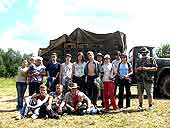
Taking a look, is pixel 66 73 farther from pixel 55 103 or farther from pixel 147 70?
pixel 147 70

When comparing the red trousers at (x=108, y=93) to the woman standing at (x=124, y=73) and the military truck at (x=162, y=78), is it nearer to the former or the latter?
the woman standing at (x=124, y=73)

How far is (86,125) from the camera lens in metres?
9.74

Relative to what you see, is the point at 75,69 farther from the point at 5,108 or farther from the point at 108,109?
the point at 5,108

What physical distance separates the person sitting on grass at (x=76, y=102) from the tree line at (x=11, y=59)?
162 ft

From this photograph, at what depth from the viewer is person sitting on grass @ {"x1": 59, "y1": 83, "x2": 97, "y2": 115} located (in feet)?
37.7

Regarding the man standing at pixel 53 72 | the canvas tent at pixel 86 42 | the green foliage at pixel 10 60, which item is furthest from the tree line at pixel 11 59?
the man standing at pixel 53 72

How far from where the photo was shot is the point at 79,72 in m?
12.6

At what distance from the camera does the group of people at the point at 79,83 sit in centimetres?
1145

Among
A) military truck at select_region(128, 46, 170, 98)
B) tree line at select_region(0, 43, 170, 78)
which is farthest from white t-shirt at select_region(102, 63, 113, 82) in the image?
tree line at select_region(0, 43, 170, 78)

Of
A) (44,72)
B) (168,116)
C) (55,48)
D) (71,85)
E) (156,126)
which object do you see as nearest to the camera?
(156,126)

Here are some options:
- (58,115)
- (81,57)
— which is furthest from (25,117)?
(81,57)

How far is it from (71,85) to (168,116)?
109 inches

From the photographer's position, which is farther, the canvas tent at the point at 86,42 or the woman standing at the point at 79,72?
the canvas tent at the point at 86,42

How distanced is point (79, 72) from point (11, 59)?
73.9 m
